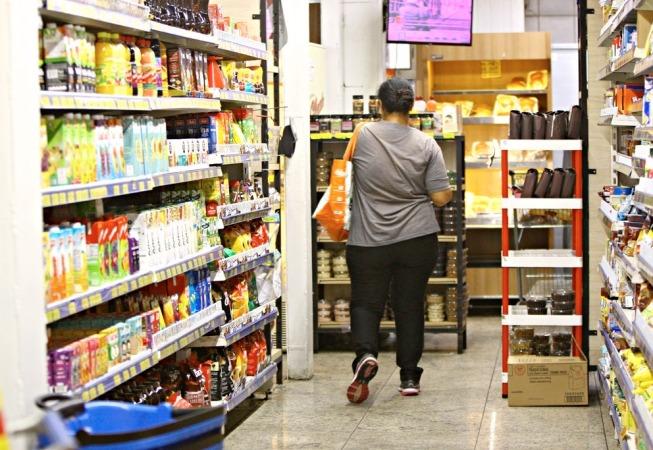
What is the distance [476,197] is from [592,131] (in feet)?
13.5

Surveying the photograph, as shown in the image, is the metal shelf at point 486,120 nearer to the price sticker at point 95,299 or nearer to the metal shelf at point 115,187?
the metal shelf at point 115,187

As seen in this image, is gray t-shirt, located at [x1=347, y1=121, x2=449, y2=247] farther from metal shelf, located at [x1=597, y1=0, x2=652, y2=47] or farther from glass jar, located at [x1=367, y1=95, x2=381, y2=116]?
glass jar, located at [x1=367, y1=95, x2=381, y2=116]

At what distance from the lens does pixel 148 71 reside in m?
5.12

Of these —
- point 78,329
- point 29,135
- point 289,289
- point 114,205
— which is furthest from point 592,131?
point 29,135

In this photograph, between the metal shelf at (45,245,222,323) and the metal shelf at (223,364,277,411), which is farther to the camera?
the metal shelf at (223,364,277,411)

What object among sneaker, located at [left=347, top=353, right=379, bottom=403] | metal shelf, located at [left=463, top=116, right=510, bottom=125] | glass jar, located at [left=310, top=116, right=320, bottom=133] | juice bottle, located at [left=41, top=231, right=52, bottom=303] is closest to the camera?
juice bottle, located at [left=41, top=231, right=52, bottom=303]

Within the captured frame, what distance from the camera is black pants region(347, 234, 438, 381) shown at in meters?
7.02

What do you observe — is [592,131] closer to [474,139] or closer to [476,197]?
[476,197]

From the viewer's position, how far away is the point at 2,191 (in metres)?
3.60

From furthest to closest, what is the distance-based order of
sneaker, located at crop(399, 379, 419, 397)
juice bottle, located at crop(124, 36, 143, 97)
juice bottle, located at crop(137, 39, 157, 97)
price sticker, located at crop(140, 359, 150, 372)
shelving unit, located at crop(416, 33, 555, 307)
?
shelving unit, located at crop(416, 33, 555, 307), sneaker, located at crop(399, 379, 419, 397), juice bottle, located at crop(137, 39, 157, 97), juice bottle, located at crop(124, 36, 143, 97), price sticker, located at crop(140, 359, 150, 372)

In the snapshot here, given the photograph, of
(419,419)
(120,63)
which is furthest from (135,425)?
(419,419)

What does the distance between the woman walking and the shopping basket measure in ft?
11.3

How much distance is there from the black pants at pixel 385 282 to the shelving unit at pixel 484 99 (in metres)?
3.98

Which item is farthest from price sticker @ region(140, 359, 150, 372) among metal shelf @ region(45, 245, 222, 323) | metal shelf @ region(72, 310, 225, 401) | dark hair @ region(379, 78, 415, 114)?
dark hair @ region(379, 78, 415, 114)
